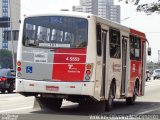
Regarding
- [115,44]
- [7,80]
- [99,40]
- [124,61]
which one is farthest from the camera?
[7,80]

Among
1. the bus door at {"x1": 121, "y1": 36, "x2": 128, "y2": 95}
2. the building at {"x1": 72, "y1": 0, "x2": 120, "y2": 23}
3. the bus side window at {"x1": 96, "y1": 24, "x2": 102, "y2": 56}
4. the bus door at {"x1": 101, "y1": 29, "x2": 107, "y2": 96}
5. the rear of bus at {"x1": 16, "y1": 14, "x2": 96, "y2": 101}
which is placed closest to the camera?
the rear of bus at {"x1": 16, "y1": 14, "x2": 96, "y2": 101}

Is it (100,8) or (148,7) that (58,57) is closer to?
(148,7)

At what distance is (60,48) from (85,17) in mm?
1210

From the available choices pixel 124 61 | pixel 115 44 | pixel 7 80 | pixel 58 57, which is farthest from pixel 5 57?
pixel 58 57

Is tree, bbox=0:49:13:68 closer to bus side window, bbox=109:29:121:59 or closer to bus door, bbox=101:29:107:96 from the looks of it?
bus side window, bbox=109:29:121:59

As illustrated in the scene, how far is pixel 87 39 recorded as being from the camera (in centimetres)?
1769

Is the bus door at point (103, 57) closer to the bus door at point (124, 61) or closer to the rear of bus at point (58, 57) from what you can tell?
the rear of bus at point (58, 57)

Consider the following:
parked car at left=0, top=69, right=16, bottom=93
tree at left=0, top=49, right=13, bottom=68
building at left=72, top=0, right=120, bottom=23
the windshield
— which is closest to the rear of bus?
the windshield

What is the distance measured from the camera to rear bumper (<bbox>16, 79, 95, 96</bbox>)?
17391 mm

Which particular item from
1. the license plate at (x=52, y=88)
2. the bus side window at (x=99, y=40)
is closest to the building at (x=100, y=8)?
the bus side window at (x=99, y=40)

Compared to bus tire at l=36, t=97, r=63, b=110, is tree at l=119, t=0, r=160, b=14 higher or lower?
higher

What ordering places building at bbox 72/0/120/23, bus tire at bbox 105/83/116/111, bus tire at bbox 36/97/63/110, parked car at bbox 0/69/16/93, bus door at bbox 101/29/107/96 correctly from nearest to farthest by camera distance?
bus door at bbox 101/29/107/96 → bus tire at bbox 105/83/116/111 → bus tire at bbox 36/97/63/110 → parked car at bbox 0/69/16/93 → building at bbox 72/0/120/23

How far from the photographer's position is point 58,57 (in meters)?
17.8

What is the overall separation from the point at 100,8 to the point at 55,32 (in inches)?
3258
